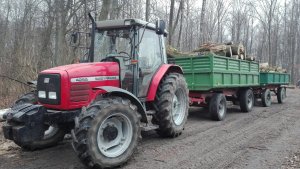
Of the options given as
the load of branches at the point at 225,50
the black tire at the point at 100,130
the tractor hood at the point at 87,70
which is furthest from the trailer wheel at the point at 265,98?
the black tire at the point at 100,130

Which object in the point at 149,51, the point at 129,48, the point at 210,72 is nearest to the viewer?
the point at 129,48

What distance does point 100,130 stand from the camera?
490cm

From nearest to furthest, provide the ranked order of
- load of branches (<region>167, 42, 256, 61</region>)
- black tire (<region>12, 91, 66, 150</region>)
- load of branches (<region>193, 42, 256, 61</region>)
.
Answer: black tire (<region>12, 91, 66, 150</region>) < load of branches (<region>167, 42, 256, 61</region>) < load of branches (<region>193, 42, 256, 61</region>)

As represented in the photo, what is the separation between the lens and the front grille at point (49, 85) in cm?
518

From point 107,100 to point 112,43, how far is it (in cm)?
180

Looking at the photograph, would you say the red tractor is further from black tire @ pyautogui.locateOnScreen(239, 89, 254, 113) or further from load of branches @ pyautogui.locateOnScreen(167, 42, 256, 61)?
black tire @ pyautogui.locateOnScreen(239, 89, 254, 113)

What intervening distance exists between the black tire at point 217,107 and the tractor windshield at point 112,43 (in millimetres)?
4230

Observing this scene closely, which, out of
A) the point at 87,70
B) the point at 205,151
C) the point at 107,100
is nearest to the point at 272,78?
the point at 205,151

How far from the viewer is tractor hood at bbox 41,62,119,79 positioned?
5.26 m

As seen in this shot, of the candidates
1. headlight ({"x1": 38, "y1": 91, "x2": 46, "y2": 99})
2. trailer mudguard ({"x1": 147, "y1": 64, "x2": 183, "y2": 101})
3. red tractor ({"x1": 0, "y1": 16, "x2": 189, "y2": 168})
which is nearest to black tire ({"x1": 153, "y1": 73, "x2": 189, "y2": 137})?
red tractor ({"x1": 0, "y1": 16, "x2": 189, "y2": 168})

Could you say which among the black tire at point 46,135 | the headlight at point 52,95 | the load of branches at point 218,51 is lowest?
the black tire at point 46,135

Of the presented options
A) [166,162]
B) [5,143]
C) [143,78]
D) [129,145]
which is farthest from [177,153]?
[5,143]

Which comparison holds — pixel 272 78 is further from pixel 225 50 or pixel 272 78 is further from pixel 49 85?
pixel 49 85

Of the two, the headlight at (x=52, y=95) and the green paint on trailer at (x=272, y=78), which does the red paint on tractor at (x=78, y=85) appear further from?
the green paint on trailer at (x=272, y=78)
